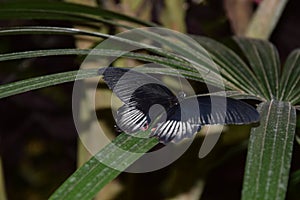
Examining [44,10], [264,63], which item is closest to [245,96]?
[264,63]

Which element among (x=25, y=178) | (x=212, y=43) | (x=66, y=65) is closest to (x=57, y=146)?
(x=25, y=178)

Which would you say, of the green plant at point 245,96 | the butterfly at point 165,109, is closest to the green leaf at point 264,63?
the green plant at point 245,96

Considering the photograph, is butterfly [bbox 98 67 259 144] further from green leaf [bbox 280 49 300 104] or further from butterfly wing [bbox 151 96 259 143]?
green leaf [bbox 280 49 300 104]

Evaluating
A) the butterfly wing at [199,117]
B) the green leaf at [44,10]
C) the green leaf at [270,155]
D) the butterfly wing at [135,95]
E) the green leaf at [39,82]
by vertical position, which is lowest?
the green leaf at [270,155]

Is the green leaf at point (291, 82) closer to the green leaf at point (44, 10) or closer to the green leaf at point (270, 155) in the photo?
the green leaf at point (270, 155)

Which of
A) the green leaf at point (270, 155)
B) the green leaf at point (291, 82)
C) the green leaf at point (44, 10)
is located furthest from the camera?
the green leaf at point (44, 10)

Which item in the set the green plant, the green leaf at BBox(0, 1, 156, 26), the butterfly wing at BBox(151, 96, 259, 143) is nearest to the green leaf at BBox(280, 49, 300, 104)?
the green plant

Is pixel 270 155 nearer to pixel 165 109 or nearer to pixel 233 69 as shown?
pixel 165 109
